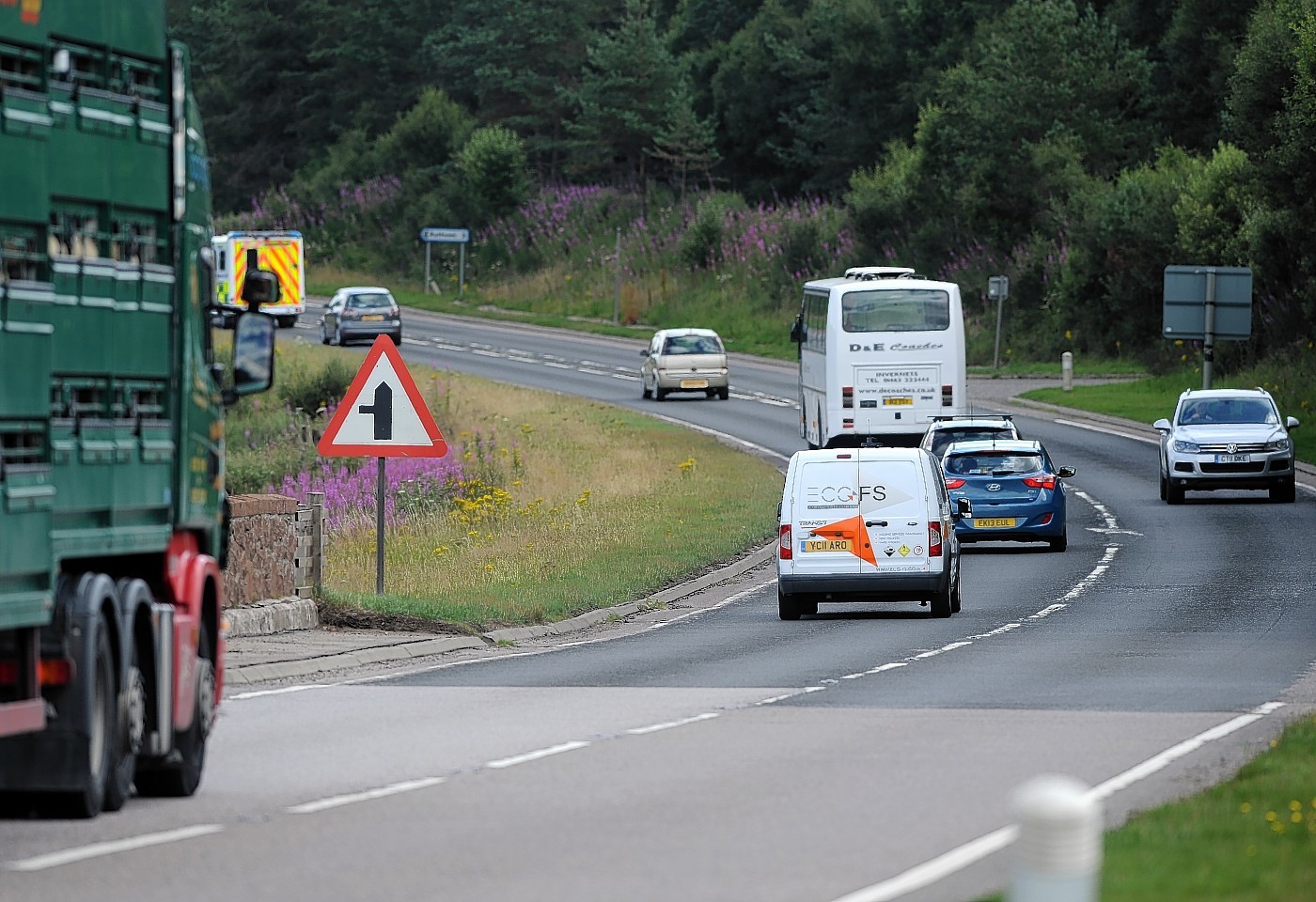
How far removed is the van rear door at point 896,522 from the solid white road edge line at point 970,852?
424 inches

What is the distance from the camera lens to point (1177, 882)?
30.7 ft

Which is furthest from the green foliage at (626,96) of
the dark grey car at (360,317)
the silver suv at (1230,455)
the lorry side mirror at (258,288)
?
the lorry side mirror at (258,288)


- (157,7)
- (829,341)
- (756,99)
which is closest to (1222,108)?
(756,99)

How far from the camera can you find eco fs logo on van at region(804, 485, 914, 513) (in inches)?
1012

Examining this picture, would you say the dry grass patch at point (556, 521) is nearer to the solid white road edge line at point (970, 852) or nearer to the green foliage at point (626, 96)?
the solid white road edge line at point (970, 852)

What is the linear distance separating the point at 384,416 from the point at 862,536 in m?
5.83

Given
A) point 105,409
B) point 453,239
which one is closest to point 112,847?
point 105,409

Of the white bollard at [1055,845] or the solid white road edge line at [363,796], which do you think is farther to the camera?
the solid white road edge line at [363,796]

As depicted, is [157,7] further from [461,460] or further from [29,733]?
[461,460]

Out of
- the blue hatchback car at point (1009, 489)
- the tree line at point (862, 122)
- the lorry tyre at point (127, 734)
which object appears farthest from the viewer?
the tree line at point (862, 122)

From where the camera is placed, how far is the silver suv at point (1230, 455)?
3950 centimetres

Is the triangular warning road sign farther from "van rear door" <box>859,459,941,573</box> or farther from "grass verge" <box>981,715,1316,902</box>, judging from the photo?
"grass verge" <box>981,715,1316,902</box>

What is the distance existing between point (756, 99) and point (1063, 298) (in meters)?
30.7

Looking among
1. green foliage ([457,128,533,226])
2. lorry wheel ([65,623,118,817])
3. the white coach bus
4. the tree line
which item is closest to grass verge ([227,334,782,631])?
the white coach bus
